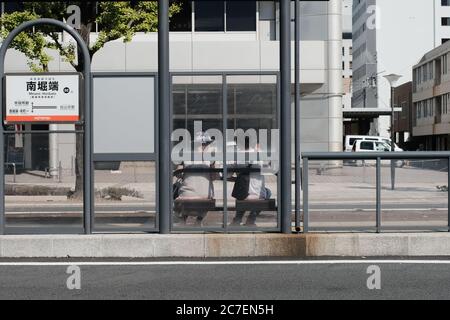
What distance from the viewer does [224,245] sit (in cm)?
955

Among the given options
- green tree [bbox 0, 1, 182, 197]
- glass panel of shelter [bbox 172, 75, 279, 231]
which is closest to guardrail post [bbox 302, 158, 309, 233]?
glass panel of shelter [bbox 172, 75, 279, 231]

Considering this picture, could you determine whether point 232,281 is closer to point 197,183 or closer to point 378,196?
point 197,183

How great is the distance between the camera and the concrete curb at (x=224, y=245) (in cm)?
955

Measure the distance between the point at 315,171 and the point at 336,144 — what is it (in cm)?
2389

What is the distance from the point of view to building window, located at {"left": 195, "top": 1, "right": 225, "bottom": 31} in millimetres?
32719

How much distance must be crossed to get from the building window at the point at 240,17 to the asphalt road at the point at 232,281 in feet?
81.3

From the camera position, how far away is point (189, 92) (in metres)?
9.81

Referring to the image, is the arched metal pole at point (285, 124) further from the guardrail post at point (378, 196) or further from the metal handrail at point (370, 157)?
the guardrail post at point (378, 196)

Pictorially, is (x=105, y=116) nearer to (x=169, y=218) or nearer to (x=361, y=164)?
(x=169, y=218)

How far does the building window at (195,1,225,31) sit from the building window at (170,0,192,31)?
35 cm

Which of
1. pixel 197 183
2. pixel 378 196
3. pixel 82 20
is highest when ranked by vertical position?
pixel 82 20

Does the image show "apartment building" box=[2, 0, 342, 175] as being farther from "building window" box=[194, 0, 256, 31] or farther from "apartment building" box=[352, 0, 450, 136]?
"apartment building" box=[352, 0, 450, 136]

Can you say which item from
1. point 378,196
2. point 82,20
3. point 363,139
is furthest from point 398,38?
point 378,196

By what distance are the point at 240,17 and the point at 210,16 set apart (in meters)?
1.43
